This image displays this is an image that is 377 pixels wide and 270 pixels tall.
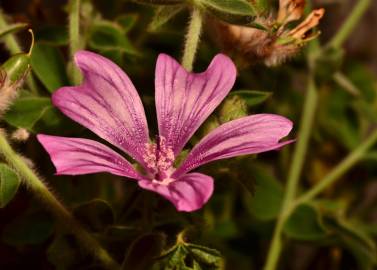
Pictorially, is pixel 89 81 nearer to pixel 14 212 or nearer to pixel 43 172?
pixel 43 172

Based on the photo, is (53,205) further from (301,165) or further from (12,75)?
(301,165)

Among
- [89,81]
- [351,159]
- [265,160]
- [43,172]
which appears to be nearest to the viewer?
[89,81]

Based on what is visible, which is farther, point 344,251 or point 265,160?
point 265,160

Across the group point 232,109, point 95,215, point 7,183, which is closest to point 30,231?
point 95,215

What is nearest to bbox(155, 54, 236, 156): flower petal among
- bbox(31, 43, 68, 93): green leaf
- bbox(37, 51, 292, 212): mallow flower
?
bbox(37, 51, 292, 212): mallow flower

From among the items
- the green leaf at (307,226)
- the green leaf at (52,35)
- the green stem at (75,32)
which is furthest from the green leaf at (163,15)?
the green leaf at (307,226)

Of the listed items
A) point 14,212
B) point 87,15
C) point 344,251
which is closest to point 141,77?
point 87,15
